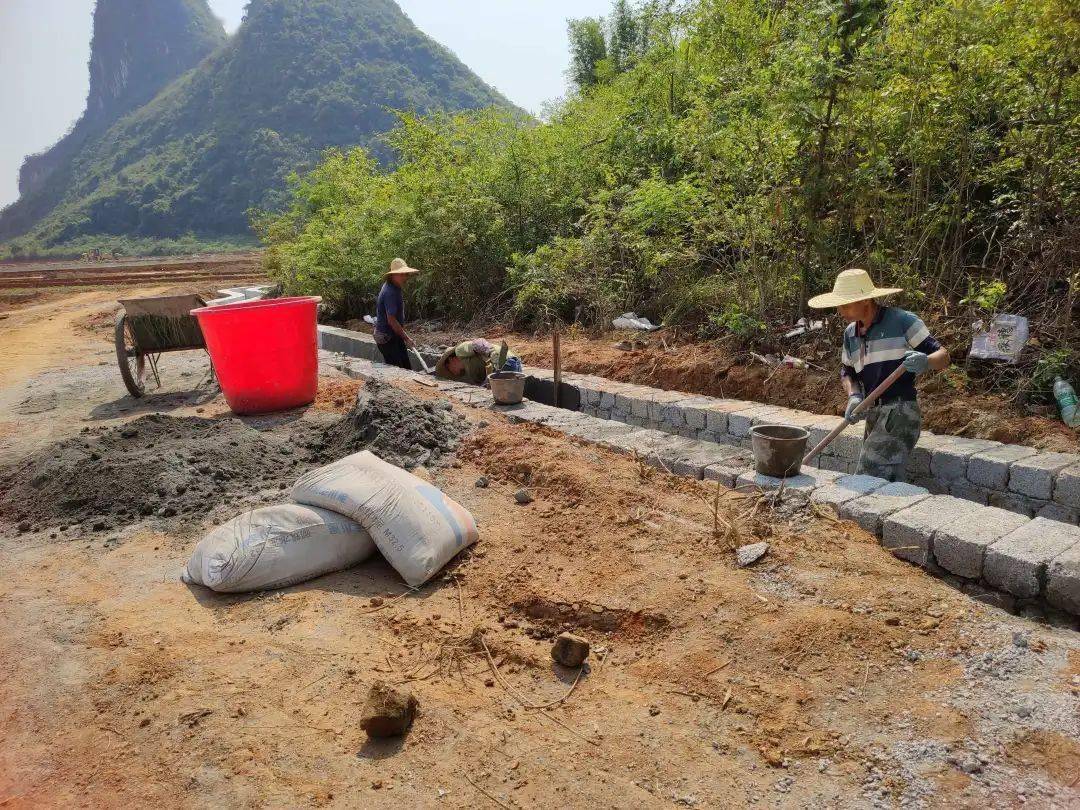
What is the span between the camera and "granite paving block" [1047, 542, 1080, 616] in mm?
2576

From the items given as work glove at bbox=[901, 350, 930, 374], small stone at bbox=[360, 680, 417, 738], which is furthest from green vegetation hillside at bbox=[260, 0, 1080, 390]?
small stone at bbox=[360, 680, 417, 738]

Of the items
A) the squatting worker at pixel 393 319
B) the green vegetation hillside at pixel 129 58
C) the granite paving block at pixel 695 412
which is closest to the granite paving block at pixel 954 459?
the granite paving block at pixel 695 412

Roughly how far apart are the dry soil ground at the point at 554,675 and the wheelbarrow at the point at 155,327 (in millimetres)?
3306

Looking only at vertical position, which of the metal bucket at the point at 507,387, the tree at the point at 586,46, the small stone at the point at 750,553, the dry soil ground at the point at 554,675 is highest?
the tree at the point at 586,46

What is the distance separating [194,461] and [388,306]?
3.40m

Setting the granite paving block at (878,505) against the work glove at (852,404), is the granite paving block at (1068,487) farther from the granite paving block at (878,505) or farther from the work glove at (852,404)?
the work glove at (852,404)

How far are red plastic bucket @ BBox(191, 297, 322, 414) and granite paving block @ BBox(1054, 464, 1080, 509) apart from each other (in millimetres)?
5348

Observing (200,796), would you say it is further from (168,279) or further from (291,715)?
(168,279)

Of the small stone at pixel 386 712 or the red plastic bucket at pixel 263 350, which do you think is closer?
the small stone at pixel 386 712

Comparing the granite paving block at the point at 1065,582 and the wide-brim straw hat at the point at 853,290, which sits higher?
the wide-brim straw hat at the point at 853,290

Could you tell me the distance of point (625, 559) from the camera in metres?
3.19

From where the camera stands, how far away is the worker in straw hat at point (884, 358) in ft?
12.8

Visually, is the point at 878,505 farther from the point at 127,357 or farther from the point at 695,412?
the point at 127,357

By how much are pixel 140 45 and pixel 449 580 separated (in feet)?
384
